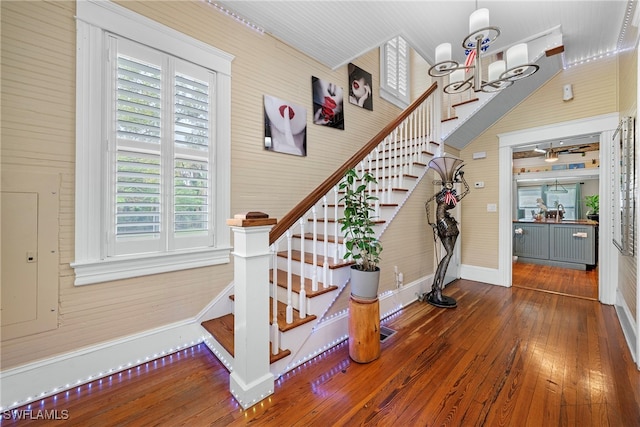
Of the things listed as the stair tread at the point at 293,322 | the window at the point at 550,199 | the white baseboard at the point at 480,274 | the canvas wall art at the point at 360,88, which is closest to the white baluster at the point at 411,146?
the canvas wall art at the point at 360,88

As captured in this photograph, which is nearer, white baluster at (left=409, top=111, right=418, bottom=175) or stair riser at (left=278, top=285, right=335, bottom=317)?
stair riser at (left=278, top=285, right=335, bottom=317)

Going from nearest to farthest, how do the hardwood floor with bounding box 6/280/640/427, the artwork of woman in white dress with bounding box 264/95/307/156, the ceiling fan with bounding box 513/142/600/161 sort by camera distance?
the hardwood floor with bounding box 6/280/640/427 < the artwork of woman in white dress with bounding box 264/95/307/156 < the ceiling fan with bounding box 513/142/600/161

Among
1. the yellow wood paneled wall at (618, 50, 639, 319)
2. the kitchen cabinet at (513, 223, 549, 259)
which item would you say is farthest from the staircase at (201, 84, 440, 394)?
the kitchen cabinet at (513, 223, 549, 259)

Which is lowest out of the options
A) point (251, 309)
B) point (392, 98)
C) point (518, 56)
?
point (251, 309)

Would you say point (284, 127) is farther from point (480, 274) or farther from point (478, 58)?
point (480, 274)

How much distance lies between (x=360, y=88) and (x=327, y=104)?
0.84 metres

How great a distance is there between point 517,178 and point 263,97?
735 cm

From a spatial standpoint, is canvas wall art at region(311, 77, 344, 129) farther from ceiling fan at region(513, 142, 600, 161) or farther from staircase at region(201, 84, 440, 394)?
ceiling fan at region(513, 142, 600, 161)

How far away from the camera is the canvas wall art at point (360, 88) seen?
3785 mm

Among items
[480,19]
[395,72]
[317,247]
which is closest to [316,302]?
[317,247]

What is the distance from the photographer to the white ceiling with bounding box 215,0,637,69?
249 cm

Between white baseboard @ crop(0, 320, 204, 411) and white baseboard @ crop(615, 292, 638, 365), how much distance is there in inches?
146

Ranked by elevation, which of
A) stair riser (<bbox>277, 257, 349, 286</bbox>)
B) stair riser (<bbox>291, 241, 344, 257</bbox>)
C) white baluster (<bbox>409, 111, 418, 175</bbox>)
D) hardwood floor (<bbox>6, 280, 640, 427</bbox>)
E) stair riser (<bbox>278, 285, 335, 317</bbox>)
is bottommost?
hardwood floor (<bbox>6, 280, 640, 427</bbox>)

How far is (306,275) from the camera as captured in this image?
2447 millimetres
